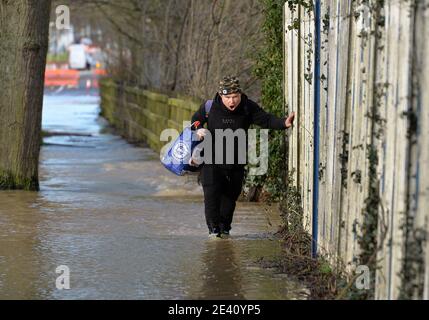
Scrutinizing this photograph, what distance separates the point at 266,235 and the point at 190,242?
0.82 meters

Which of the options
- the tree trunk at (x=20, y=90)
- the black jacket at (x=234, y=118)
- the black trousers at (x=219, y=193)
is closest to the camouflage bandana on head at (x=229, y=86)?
the black jacket at (x=234, y=118)

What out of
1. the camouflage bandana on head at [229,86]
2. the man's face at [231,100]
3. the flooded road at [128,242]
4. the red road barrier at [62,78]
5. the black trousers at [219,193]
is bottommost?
the red road barrier at [62,78]

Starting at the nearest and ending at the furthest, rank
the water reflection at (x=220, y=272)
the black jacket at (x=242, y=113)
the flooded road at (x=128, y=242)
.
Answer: the water reflection at (x=220, y=272) < the flooded road at (x=128, y=242) < the black jacket at (x=242, y=113)

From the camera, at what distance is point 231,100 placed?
9.41 meters

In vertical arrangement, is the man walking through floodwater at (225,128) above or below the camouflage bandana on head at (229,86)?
below

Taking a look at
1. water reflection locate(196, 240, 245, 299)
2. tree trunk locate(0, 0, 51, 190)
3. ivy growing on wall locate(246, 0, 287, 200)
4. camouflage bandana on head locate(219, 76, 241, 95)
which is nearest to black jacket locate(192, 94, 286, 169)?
camouflage bandana on head locate(219, 76, 241, 95)

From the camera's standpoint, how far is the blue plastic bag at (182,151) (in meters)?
9.59

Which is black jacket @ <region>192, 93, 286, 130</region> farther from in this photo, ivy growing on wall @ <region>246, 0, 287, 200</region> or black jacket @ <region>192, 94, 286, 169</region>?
ivy growing on wall @ <region>246, 0, 287, 200</region>

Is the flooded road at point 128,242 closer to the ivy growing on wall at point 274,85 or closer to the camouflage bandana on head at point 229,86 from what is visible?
the ivy growing on wall at point 274,85

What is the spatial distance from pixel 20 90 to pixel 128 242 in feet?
14.9

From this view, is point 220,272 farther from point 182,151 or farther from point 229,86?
point 229,86

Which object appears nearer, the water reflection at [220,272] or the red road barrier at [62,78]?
the water reflection at [220,272]

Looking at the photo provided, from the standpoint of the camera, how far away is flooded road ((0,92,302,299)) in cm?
764

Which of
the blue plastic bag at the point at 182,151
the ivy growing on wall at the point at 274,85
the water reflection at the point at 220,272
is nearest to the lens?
the water reflection at the point at 220,272
